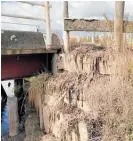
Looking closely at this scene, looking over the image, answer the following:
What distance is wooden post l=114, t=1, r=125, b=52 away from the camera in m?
4.18

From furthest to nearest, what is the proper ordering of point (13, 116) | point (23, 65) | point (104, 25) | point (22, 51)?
1. point (13, 116)
2. point (23, 65)
3. point (22, 51)
4. point (104, 25)

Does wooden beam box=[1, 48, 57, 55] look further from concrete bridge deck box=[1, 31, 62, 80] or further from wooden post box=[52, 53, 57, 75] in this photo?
wooden post box=[52, 53, 57, 75]

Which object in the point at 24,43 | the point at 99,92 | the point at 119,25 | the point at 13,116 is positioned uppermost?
the point at 119,25

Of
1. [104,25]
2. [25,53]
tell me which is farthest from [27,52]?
[104,25]

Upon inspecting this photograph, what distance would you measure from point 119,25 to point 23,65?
7.54 feet

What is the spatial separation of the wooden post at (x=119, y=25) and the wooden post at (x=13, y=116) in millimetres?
3923

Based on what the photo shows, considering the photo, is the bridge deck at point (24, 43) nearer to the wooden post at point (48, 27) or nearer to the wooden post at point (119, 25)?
the wooden post at point (48, 27)

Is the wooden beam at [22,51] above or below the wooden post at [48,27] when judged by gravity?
below

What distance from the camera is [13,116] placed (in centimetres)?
725

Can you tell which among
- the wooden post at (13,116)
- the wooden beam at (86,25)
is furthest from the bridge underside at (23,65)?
the wooden post at (13,116)

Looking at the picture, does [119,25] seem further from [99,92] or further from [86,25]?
[99,92]

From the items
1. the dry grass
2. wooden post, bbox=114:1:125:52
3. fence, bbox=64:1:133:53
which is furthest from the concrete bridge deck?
wooden post, bbox=114:1:125:52

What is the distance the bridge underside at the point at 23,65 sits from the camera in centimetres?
543

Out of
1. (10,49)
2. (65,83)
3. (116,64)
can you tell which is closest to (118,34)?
(116,64)
